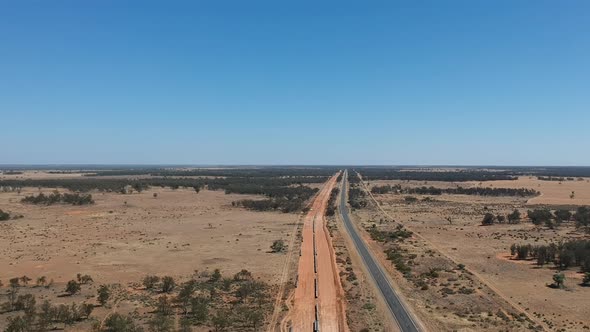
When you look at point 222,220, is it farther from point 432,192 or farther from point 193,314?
point 432,192

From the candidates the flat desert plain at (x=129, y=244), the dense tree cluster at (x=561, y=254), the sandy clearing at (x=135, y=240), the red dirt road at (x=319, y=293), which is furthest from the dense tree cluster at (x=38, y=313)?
the dense tree cluster at (x=561, y=254)

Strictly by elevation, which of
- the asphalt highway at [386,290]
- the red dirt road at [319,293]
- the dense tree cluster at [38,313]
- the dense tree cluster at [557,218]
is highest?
the dense tree cluster at [557,218]

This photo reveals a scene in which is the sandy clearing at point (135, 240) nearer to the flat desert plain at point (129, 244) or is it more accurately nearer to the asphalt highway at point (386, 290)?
the flat desert plain at point (129, 244)

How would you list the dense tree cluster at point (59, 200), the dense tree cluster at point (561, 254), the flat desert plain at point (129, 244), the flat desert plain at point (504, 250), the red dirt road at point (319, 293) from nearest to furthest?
the red dirt road at point (319, 293)
the flat desert plain at point (504, 250)
the flat desert plain at point (129, 244)
the dense tree cluster at point (561, 254)
the dense tree cluster at point (59, 200)

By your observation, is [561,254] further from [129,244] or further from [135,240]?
[135,240]

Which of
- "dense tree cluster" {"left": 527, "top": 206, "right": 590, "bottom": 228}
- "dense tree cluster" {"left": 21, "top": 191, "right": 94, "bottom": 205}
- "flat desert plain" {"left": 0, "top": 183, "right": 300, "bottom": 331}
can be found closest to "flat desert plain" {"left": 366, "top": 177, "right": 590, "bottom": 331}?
"dense tree cluster" {"left": 527, "top": 206, "right": 590, "bottom": 228}

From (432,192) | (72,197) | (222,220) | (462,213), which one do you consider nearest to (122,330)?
(222,220)

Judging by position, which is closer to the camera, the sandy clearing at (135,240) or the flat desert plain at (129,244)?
the flat desert plain at (129,244)
